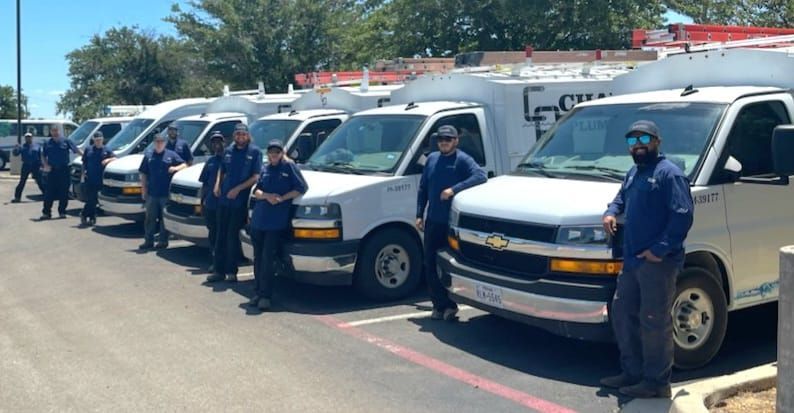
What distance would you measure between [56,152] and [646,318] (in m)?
13.6

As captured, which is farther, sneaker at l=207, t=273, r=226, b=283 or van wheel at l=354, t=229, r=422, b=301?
sneaker at l=207, t=273, r=226, b=283

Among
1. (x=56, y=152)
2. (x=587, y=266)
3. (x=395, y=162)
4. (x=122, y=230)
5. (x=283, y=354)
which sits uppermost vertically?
(x=56, y=152)

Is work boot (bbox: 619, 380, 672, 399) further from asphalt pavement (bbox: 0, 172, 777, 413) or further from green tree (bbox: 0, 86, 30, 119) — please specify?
green tree (bbox: 0, 86, 30, 119)

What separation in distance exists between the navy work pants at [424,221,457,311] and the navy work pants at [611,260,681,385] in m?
2.29

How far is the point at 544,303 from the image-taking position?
19.8 feet

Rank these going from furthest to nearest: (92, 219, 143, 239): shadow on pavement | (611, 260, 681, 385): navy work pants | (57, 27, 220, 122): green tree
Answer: (57, 27, 220, 122): green tree, (92, 219, 143, 239): shadow on pavement, (611, 260, 681, 385): navy work pants

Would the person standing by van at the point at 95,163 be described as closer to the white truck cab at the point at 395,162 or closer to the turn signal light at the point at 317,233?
the white truck cab at the point at 395,162

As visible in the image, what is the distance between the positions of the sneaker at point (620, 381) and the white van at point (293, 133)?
5.51 meters

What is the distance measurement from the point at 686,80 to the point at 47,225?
1223 cm

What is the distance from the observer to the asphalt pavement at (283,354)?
19.0 ft

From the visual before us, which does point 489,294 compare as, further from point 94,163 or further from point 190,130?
point 94,163

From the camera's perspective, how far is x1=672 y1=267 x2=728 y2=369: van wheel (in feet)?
19.8

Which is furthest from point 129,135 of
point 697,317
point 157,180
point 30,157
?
point 697,317

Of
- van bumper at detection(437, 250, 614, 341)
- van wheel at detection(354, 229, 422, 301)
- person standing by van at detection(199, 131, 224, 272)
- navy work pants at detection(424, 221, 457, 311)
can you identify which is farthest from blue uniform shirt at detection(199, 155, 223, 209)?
van bumper at detection(437, 250, 614, 341)
